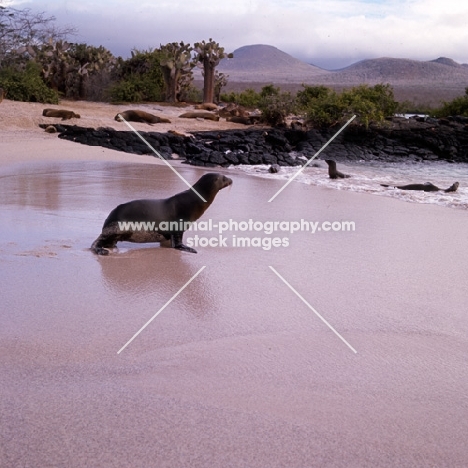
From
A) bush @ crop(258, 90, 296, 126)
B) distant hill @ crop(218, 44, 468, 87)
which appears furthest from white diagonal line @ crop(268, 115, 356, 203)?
distant hill @ crop(218, 44, 468, 87)

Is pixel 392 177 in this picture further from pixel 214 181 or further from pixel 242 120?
pixel 214 181

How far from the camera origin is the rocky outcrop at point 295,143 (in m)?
17.5

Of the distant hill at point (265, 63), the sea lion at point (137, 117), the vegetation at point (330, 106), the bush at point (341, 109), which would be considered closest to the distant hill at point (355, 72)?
the distant hill at point (265, 63)

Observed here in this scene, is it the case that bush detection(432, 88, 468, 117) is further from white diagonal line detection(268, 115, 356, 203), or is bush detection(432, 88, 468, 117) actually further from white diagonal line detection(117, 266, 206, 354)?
white diagonal line detection(117, 266, 206, 354)

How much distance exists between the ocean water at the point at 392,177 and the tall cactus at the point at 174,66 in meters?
13.2

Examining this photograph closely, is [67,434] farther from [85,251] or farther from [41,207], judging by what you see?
[41,207]

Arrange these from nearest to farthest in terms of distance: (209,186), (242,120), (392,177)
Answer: (209,186), (392,177), (242,120)

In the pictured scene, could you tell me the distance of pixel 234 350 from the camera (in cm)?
378

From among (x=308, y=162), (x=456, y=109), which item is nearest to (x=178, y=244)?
(x=308, y=162)

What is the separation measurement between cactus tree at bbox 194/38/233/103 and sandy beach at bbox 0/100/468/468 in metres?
26.2

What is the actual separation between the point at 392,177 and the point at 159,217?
468 inches

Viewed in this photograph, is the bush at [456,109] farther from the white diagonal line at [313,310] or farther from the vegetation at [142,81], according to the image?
the white diagonal line at [313,310]

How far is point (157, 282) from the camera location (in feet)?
16.8

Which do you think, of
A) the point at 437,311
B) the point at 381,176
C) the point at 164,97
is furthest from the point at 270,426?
the point at 164,97
